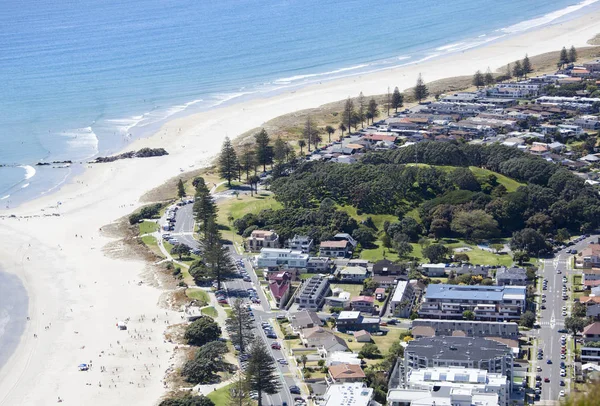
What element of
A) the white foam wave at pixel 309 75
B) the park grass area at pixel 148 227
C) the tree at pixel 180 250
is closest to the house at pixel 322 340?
the tree at pixel 180 250

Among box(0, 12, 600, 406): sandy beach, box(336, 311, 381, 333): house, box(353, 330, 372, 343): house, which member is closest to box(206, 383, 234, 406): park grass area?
box(0, 12, 600, 406): sandy beach

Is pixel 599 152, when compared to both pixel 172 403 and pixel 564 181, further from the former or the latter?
pixel 172 403

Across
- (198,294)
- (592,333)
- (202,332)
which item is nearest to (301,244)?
(198,294)

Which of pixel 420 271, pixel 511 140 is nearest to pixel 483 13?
pixel 511 140

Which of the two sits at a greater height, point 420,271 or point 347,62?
point 347,62

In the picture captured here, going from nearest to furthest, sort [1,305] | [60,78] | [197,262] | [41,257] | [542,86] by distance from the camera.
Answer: [1,305], [197,262], [41,257], [542,86], [60,78]

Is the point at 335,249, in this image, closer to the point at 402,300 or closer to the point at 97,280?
the point at 402,300

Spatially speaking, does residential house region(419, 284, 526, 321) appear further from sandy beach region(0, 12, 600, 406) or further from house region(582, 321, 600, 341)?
sandy beach region(0, 12, 600, 406)
